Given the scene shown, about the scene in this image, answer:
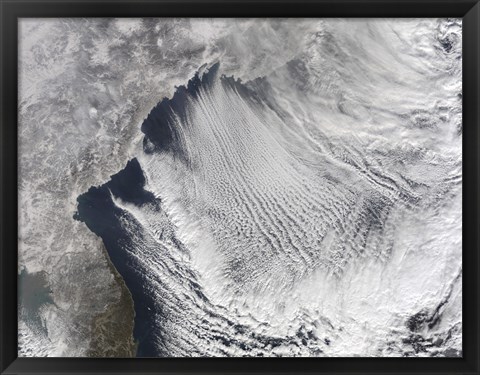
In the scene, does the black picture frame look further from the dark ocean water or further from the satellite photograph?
the dark ocean water

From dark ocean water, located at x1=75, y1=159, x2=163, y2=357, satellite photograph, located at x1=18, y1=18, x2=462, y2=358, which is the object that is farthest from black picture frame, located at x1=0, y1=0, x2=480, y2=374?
dark ocean water, located at x1=75, y1=159, x2=163, y2=357

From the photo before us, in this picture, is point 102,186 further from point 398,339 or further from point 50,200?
point 398,339
